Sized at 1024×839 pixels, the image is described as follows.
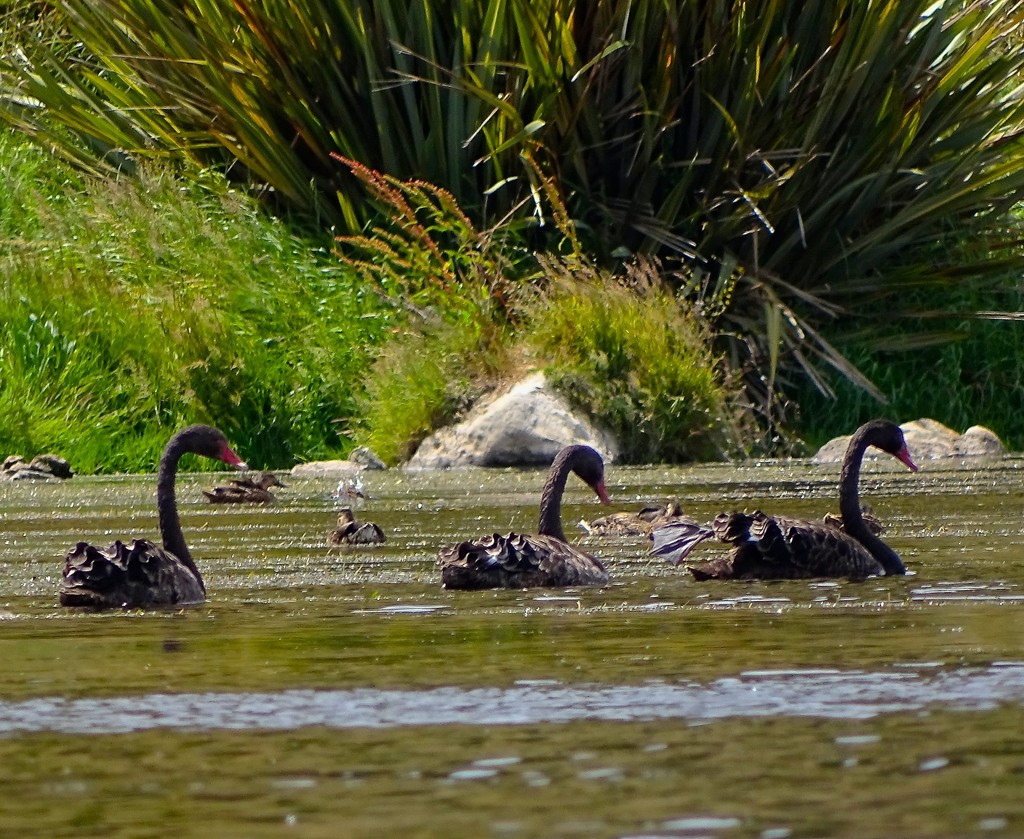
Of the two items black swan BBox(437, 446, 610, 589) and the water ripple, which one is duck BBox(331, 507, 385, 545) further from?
the water ripple

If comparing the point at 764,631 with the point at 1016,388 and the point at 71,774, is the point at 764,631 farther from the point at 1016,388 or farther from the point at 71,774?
the point at 1016,388

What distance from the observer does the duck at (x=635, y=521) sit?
10.1 m

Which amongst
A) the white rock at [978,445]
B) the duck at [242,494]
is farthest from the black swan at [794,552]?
the white rock at [978,445]

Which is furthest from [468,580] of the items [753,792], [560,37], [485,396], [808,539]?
[560,37]

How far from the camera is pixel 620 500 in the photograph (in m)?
11.9

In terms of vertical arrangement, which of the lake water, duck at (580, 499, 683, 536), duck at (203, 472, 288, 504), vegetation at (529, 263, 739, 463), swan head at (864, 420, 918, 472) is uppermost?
vegetation at (529, 263, 739, 463)

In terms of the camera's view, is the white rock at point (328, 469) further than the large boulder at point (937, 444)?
No

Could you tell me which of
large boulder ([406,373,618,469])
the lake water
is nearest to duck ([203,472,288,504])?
large boulder ([406,373,618,469])

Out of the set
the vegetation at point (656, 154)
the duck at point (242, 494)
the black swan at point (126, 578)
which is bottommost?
the black swan at point (126, 578)

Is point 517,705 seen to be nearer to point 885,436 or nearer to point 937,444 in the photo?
point 885,436

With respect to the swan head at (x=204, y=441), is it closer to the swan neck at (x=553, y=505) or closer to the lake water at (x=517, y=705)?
the lake water at (x=517, y=705)

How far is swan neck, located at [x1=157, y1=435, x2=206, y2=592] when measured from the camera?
8078 mm

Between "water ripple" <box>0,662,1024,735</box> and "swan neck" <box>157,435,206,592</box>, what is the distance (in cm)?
259

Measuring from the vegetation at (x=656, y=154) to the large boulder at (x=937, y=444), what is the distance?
685 millimetres
